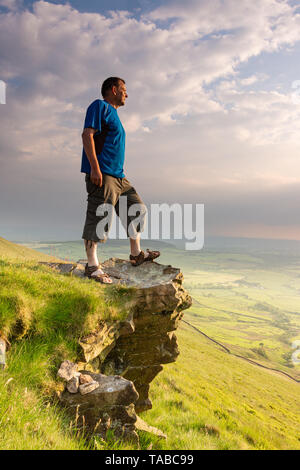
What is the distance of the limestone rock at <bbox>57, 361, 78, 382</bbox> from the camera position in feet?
14.9

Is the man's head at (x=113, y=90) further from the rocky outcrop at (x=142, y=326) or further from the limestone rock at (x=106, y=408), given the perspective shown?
the limestone rock at (x=106, y=408)

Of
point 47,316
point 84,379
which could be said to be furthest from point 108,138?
point 84,379

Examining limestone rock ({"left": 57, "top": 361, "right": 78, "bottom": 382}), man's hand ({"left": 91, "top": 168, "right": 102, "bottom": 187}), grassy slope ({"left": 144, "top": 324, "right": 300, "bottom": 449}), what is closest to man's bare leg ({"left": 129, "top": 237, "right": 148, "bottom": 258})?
→ man's hand ({"left": 91, "top": 168, "right": 102, "bottom": 187})

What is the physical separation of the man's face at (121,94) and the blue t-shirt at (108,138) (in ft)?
1.29

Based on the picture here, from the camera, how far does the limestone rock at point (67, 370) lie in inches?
178

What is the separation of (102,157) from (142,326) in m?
5.21

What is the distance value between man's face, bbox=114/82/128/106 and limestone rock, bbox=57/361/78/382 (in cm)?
716

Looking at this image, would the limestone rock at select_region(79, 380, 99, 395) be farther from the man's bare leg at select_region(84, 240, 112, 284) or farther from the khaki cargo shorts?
the khaki cargo shorts

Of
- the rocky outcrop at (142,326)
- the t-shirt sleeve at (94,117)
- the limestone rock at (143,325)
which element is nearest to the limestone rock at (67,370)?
the rocky outcrop at (142,326)

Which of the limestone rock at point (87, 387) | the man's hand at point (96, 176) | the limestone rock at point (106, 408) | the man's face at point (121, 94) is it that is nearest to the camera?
the limestone rock at point (106, 408)

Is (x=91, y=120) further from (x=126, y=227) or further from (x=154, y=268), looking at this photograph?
(x=154, y=268)
